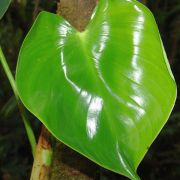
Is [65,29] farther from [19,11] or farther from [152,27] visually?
[19,11]

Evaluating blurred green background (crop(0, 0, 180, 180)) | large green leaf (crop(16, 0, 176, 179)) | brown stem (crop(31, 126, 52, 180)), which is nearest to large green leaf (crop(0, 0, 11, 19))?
large green leaf (crop(16, 0, 176, 179))

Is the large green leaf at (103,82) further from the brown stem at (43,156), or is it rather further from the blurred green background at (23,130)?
the blurred green background at (23,130)

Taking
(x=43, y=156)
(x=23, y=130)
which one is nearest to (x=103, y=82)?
(x=43, y=156)

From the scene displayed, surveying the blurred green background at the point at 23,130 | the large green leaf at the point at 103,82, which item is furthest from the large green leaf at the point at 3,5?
the blurred green background at the point at 23,130

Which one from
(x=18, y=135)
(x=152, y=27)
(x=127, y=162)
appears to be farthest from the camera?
(x=18, y=135)

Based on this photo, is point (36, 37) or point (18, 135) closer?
point (36, 37)

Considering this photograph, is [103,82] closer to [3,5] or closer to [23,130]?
[3,5]

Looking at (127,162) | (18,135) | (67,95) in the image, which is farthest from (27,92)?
(18,135)
